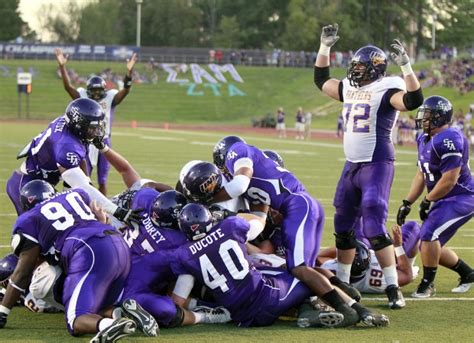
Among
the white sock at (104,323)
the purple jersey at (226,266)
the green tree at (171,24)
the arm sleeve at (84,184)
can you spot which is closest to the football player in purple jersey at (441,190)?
the purple jersey at (226,266)

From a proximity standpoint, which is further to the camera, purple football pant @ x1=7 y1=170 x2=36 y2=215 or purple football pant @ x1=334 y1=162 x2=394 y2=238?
purple football pant @ x1=7 y1=170 x2=36 y2=215

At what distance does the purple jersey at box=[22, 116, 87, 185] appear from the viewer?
672cm

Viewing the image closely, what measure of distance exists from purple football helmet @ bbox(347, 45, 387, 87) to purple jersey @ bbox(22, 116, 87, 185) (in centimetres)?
225

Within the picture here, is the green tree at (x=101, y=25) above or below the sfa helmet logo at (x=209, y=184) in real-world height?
above

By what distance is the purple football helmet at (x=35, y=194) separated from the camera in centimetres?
577

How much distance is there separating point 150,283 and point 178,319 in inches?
13.0

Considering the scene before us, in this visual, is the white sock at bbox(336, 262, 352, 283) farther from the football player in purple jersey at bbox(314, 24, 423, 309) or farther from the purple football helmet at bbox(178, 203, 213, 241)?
the purple football helmet at bbox(178, 203, 213, 241)

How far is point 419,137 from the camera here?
7.30 metres

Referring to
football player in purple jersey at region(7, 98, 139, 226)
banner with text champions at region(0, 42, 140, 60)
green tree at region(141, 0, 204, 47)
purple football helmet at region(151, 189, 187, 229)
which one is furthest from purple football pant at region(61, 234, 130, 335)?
green tree at region(141, 0, 204, 47)

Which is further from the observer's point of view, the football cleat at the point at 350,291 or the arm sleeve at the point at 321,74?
the arm sleeve at the point at 321,74

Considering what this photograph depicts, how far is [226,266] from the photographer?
5586mm

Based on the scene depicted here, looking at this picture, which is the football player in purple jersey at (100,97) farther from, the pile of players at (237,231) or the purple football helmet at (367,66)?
the purple football helmet at (367,66)

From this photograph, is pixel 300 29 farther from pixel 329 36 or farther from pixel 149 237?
pixel 149 237

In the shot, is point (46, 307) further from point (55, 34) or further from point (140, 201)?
point (55, 34)
